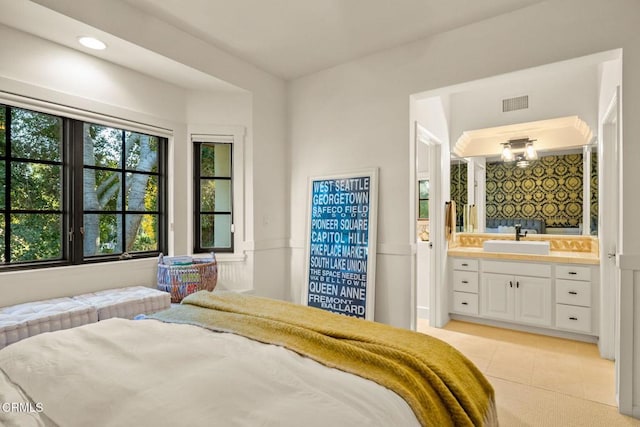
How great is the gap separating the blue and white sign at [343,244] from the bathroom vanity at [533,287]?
1447mm

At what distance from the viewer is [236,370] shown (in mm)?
1165

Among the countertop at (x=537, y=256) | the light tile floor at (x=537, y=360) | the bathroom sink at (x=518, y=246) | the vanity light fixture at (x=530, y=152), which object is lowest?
the light tile floor at (x=537, y=360)

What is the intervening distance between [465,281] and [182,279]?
9.78 feet

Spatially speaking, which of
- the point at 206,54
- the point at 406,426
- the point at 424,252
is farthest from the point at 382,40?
the point at 406,426

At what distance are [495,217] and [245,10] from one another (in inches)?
138

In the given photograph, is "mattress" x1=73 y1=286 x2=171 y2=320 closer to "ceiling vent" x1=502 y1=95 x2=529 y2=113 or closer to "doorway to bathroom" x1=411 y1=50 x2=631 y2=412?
"doorway to bathroom" x1=411 y1=50 x2=631 y2=412

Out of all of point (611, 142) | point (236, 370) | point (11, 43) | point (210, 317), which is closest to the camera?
point (236, 370)

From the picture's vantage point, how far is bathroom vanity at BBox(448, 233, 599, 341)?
3332mm

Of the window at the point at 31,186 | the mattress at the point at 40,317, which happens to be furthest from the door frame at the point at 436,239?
the window at the point at 31,186

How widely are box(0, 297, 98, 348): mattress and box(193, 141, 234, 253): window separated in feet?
4.19

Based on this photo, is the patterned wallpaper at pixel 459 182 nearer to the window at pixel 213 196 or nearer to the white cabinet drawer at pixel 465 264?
the white cabinet drawer at pixel 465 264

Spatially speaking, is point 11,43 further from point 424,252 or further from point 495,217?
point 495,217

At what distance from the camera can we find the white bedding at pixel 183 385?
94 centimetres

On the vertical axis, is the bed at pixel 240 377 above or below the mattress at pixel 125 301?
above
